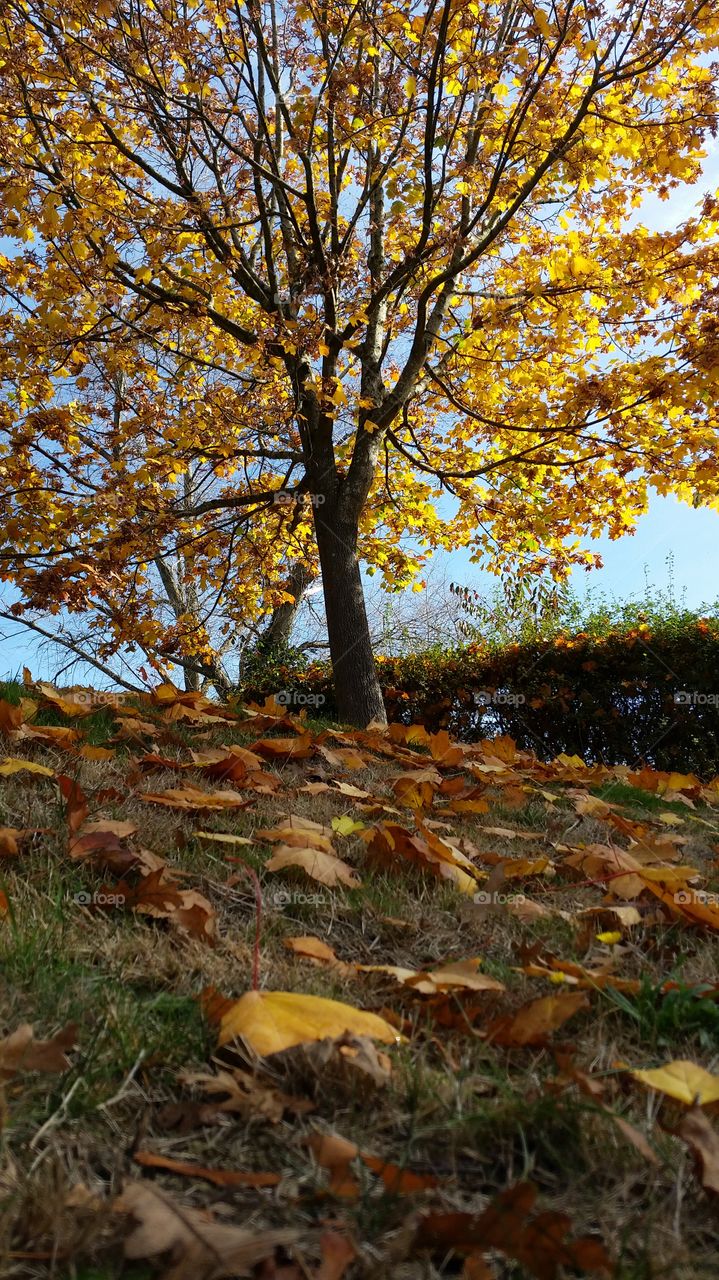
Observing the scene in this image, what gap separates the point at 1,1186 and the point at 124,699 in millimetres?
4437

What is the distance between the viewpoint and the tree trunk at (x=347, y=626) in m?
7.85

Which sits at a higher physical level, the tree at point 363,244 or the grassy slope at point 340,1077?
the tree at point 363,244

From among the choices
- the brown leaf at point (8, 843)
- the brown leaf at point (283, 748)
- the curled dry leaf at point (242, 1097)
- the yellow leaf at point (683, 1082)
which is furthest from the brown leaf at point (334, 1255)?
the brown leaf at point (283, 748)

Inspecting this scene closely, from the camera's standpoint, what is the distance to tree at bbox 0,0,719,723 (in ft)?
20.0

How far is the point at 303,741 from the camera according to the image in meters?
4.15

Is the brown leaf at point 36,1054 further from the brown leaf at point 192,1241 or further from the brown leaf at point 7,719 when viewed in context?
the brown leaf at point 7,719

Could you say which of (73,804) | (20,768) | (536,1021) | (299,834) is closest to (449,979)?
(536,1021)

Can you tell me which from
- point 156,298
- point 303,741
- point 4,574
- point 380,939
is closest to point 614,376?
point 156,298

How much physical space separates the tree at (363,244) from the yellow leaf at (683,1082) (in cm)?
551

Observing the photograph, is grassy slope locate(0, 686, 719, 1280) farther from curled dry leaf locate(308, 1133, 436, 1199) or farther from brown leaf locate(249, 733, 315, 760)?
brown leaf locate(249, 733, 315, 760)

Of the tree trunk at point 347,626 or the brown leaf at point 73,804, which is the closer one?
the brown leaf at point 73,804

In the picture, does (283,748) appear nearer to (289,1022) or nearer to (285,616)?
(289,1022)

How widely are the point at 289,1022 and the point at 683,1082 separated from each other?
2.16 feet

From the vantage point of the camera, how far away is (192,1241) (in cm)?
102
